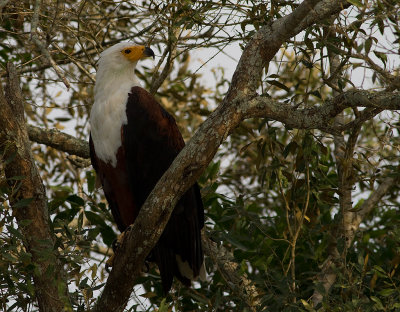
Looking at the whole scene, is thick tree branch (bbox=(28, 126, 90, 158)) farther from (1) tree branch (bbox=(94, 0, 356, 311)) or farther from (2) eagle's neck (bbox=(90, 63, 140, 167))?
(1) tree branch (bbox=(94, 0, 356, 311))

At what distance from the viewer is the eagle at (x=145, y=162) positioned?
4125 millimetres

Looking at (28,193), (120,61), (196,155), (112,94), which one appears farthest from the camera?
(120,61)

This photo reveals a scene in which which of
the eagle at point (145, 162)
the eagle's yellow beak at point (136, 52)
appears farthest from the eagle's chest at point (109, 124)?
the eagle's yellow beak at point (136, 52)

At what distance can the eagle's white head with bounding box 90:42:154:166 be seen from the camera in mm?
4164

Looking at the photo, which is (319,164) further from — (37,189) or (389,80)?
(37,189)

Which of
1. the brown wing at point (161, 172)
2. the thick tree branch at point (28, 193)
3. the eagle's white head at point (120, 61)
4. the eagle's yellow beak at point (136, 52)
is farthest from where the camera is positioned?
the eagle's yellow beak at point (136, 52)

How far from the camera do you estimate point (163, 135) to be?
4199 mm

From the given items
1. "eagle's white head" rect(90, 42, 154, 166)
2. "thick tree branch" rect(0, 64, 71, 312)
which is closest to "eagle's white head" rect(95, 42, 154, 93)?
"eagle's white head" rect(90, 42, 154, 166)

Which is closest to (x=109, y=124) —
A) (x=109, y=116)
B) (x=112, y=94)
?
(x=109, y=116)

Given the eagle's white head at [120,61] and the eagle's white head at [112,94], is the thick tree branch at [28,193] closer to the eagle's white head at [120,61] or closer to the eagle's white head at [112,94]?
the eagle's white head at [112,94]

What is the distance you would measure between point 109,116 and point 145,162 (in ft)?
1.22

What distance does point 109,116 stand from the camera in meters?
4.19

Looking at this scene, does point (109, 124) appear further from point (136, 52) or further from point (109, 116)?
point (136, 52)

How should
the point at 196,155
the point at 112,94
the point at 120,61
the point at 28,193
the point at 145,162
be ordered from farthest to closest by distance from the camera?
the point at 120,61 < the point at 112,94 < the point at 145,162 < the point at 28,193 < the point at 196,155
